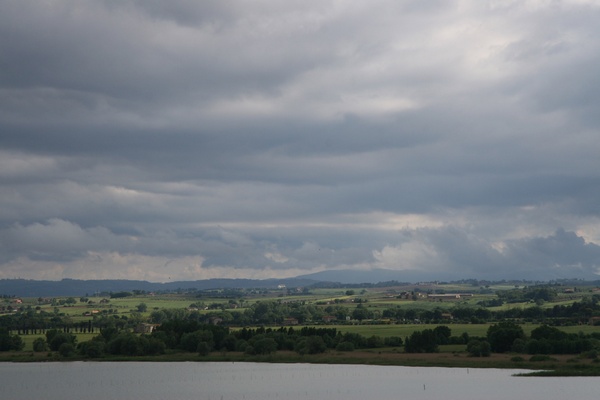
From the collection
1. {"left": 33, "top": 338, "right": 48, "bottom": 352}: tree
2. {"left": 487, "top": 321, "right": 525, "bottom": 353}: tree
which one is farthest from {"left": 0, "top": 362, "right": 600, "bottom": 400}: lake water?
{"left": 33, "top": 338, "right": 48, "bottom": 352}: tree

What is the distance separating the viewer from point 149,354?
508 ft

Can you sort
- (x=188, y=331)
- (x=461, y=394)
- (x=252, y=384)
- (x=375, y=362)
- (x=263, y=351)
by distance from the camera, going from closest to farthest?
(x=461, y=394), (x=252, y=384), (x=375, y=362), (x=263, y=351), (x=188, y=331)

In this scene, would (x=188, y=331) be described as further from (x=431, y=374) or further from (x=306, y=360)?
(x=431, y=374)

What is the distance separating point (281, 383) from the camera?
109m

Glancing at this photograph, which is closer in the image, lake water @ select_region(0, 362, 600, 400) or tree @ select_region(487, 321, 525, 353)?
lake water @ select_region(0, 362, 600, 400)

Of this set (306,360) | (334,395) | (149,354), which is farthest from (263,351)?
(334,395)

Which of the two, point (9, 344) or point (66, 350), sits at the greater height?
point (9, 344)

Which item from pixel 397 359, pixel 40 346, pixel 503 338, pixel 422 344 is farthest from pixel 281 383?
pixel 40 346

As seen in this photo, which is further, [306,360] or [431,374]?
[306,360]

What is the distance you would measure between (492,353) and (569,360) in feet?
56.3

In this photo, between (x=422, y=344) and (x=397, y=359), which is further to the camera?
(x=422, y=344)

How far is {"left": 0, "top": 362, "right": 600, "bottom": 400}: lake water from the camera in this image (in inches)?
3816

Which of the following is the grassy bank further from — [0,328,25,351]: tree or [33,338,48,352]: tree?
[0,328,25,351]: tree

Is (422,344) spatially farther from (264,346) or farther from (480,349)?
(264,346)
